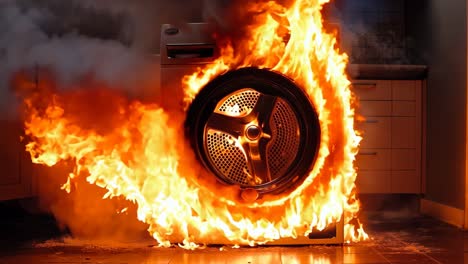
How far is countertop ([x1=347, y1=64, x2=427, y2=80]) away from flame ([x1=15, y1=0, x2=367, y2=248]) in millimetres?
1338

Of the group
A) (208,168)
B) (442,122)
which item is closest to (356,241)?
(208,168)

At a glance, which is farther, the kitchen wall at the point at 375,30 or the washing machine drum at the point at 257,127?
the kitchen wall at the point at 375,30

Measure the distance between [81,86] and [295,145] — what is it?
1.15 meters

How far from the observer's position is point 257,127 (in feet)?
8.02

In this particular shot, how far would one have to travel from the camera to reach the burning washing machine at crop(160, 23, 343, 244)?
243cm

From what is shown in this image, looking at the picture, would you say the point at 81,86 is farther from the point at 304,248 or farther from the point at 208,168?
the point at 304,248

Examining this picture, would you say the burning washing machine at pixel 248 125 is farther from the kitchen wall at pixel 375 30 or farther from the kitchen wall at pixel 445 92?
the kitchen wall at pixel 375 30

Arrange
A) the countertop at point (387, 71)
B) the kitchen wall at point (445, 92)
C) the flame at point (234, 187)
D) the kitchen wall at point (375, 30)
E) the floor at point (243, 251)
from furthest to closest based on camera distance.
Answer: the kitchen wall at point (375, 30), the countertop at point (387, 71), the kitchen wall at point (445, 92), the flame at point (234, 187), the floor at point (243, 251)

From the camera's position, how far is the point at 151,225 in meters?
2.47

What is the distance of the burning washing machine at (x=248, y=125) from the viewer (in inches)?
95.8

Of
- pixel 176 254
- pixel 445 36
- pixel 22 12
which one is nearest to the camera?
pixel 176 254

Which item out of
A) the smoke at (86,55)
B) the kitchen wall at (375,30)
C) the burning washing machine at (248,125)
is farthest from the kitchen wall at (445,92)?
the smoke at (86,55)

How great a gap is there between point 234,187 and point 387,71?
6.10ft

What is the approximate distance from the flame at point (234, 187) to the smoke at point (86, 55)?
1.09 feet
